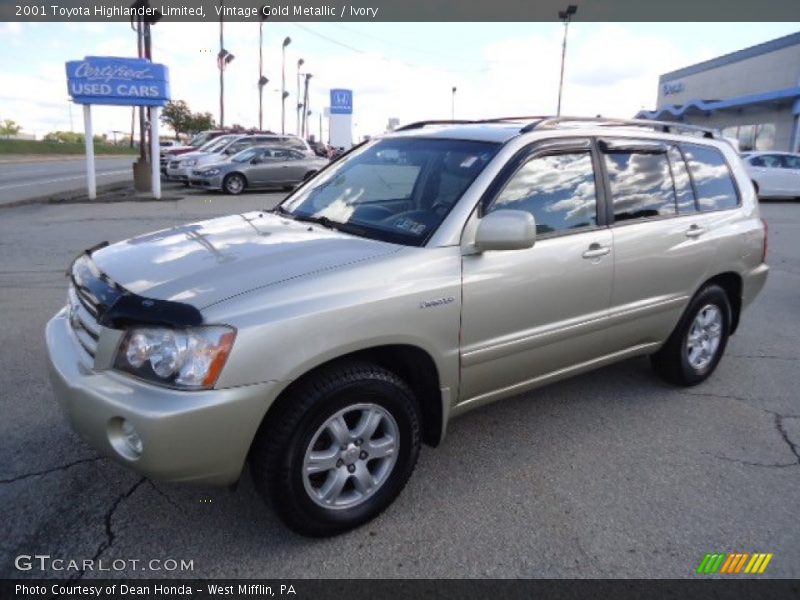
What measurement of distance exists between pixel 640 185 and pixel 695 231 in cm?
56

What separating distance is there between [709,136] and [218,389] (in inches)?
163

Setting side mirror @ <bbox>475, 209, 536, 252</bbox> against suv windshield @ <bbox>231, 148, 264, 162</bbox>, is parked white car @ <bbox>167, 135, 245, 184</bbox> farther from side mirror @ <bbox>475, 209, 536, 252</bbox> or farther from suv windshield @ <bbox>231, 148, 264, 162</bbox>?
side mirror @ <bbox>475, 209, 536, 252</bbox>

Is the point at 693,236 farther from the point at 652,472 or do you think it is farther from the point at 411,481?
the point at 411,481

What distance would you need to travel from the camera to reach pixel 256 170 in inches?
758

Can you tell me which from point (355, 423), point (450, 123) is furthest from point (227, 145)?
point (355, 423)

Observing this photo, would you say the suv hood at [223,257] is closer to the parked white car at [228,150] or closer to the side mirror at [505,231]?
the side mirror at [505,231]

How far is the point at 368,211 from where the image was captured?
3502mm

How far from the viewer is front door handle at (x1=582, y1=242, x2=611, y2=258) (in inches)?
139

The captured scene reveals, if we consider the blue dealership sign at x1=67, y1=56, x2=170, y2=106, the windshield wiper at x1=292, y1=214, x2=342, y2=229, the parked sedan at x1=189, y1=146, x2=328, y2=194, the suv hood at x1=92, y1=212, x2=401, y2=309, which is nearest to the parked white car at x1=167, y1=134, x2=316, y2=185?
the parked sedan at x1=189, y1=146, x2=328, y2=194

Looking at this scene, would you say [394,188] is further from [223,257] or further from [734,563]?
[734,563]

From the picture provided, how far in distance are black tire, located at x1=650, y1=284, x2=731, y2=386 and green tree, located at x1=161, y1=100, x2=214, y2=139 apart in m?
74.1

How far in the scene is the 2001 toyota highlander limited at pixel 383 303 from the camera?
95.3 inches

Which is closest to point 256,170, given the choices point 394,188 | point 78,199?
point 78,199

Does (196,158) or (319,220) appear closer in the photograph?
(319,220)
